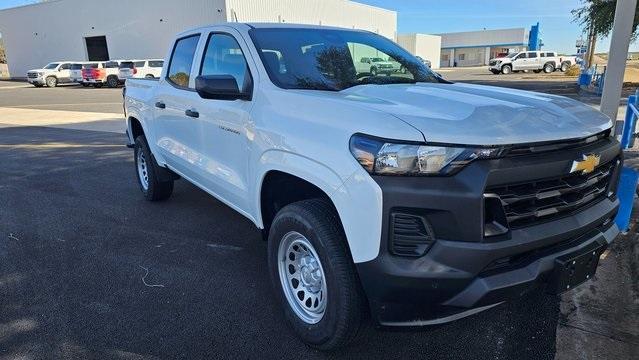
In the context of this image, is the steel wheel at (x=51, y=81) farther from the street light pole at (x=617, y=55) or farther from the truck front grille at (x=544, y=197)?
the truck front grille at (x=544, y=197)

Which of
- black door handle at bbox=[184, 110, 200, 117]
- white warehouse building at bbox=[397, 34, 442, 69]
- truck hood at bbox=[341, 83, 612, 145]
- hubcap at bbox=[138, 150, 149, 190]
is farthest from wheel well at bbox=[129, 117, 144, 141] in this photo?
white warehouse building at bbox=[397, 34, 442, 69]

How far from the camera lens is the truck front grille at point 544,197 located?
7.34 feet

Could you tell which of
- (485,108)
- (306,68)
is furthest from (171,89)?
(485,108)

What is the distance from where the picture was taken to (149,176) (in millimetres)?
5781

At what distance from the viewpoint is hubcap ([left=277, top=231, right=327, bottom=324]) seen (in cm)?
285

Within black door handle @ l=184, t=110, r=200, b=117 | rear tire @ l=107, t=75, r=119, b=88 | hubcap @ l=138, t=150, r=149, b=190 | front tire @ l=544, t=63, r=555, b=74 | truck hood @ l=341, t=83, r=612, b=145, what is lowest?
front tire @ l=544, t=63, r=555, b=74

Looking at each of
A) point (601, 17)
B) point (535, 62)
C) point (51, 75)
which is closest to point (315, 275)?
point (601, 17)

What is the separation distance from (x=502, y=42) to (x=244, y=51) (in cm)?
9703

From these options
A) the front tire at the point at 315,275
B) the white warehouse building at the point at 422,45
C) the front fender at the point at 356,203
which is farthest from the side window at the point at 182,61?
the white warehouse building at the point at 422,45

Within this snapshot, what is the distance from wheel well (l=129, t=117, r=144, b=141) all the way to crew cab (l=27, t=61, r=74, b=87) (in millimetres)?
33691

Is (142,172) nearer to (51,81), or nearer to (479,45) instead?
(51,81)

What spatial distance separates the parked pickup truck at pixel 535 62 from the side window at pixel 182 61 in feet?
144

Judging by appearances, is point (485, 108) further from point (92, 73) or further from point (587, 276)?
point (92, 73)

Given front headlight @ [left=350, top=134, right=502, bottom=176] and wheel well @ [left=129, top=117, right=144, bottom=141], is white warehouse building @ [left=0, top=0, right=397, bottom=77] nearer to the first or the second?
wheel well @ [left=129, top=117, right=144, bottom=141]
